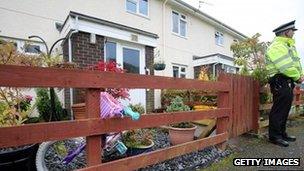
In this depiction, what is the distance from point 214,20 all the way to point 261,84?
13059 millimetres

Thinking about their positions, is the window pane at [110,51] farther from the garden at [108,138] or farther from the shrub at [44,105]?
the garden at [108,138]

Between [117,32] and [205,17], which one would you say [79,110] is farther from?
[205,17]

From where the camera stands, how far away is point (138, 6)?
13148 millimetres

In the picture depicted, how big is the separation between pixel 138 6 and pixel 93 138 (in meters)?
11.2

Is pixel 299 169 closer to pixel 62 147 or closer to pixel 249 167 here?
pixel 249 167

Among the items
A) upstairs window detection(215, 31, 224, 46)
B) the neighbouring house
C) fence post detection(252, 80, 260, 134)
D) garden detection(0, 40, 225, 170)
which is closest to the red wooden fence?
garden detection(0, 40, 225, 170)

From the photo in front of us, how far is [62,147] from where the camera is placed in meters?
3.98

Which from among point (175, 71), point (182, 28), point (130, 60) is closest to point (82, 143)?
point (130, 60)

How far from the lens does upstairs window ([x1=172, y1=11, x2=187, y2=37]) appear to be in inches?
606

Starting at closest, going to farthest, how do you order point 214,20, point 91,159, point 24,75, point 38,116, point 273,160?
point 24,75, point 91,159, point 273,160, point 38,116, point 214,20

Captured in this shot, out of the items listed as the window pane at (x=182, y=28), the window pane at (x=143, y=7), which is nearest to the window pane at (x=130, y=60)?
the window pane at (x=143, y=7)

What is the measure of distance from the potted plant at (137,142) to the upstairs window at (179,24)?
11.5 metres

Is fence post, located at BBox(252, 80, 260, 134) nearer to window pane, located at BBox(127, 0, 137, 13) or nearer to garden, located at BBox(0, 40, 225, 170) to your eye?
garden, located at BBox(0, 40, 225, 170)

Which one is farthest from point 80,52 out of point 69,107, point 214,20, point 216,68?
point 214,20
